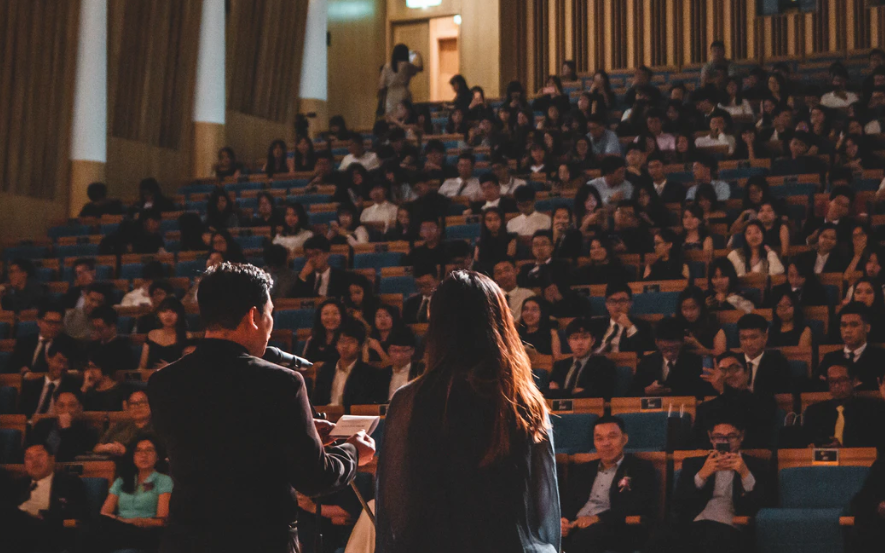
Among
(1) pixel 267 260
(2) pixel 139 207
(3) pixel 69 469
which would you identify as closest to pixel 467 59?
(2) pixel 139 207

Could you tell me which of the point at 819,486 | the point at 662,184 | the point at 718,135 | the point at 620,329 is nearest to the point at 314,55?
the point at 718,135

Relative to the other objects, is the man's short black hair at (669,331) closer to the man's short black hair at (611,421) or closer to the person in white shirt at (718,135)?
the man's short black hair at (611,421)

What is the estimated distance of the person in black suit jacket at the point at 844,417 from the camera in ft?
16.9

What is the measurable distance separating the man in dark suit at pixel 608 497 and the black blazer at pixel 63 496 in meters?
2.54

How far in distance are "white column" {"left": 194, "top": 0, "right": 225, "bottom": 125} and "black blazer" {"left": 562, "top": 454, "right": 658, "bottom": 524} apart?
9.60 meters

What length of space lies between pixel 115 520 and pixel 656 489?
266 cm

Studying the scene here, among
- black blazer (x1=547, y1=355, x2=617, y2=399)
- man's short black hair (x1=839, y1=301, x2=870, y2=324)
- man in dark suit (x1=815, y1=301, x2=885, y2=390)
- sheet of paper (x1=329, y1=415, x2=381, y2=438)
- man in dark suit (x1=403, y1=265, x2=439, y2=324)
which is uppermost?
man in dark suit (x1=403, y1=265, x2=439, y2=324)

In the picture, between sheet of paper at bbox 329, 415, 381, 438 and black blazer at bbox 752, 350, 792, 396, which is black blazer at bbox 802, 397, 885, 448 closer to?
black blazer at bbox 752, 350, 792, 396

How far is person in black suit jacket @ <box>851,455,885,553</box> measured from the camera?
4.33 meters

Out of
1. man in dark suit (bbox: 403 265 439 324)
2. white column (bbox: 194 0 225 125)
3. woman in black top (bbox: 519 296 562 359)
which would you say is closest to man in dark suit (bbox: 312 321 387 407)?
man in dark suit (bbox: 403 265 439 324)

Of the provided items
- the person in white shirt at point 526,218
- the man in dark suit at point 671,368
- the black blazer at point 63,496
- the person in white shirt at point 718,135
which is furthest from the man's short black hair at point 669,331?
the person in white shirt at point 718,135

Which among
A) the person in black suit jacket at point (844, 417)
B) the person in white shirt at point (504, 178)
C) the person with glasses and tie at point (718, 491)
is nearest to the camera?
the person with glasses and tie at point (718, 491)

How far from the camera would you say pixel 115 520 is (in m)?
5.41

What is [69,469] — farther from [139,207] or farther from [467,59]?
[467,59]
